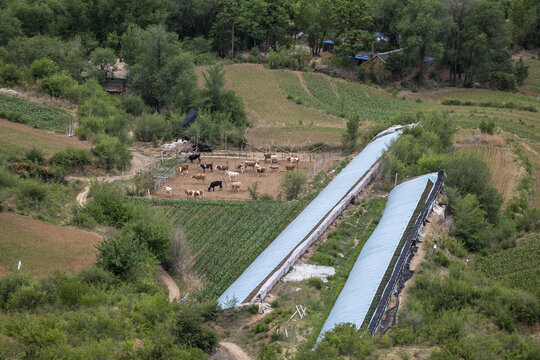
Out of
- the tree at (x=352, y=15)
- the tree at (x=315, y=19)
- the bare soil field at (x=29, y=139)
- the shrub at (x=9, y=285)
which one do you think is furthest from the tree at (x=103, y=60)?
the shrub at (x=9, y=285)

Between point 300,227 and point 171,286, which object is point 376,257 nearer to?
point 300,227

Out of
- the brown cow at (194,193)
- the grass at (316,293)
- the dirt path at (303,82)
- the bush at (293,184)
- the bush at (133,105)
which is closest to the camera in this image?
the grass at (316,293)

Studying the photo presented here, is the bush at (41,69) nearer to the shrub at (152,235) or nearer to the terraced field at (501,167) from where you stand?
the shrub at (152,235)

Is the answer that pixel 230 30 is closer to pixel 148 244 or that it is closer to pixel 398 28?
pixel 398 28

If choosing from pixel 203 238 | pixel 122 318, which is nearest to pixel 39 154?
pixel 203 238

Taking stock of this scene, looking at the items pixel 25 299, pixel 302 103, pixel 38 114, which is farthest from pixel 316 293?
pixel 302 103

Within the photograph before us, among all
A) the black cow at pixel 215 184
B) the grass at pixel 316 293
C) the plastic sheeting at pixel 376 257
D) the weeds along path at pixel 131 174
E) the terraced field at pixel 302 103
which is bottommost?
the terraced field at pixel 302 103
